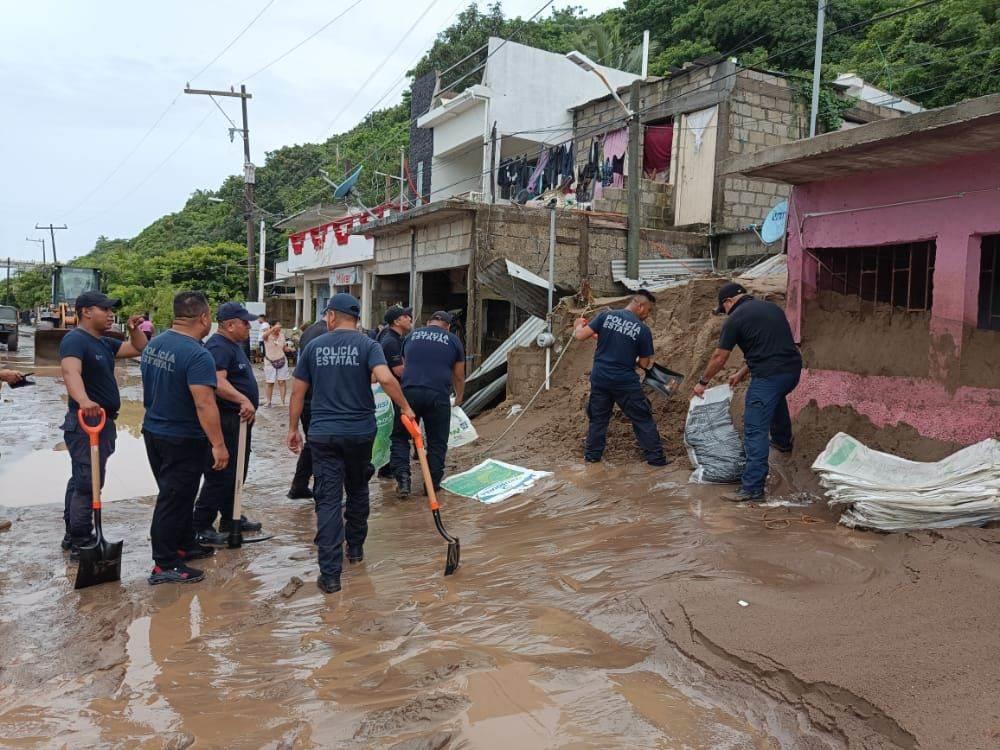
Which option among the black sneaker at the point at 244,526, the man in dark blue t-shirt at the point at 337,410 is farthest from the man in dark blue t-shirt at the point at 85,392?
the man in dark blue t-shirt at the point at 337,410

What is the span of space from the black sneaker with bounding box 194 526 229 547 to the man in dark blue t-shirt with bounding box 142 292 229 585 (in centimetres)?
65

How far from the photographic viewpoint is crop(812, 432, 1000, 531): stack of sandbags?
4.20m

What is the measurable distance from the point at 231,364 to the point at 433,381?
1.83 metres

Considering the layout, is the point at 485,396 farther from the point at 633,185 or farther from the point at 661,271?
the point at 661,271

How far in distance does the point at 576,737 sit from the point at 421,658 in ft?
3.04

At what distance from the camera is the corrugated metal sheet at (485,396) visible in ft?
35.1

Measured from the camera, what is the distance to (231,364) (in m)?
5.45

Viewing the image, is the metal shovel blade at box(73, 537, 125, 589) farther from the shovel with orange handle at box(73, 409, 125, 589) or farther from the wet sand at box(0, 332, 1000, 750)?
the wet sand at box(0, 332, 1000, 750)

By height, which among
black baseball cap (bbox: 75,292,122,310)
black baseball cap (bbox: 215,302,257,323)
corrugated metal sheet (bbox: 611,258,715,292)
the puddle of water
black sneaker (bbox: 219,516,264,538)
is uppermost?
corrugated metal sheet (bbox: 611,258,715,292)

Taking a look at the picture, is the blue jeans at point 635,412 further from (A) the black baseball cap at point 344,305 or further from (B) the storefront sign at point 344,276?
(B) the storefront sign at point 344,276

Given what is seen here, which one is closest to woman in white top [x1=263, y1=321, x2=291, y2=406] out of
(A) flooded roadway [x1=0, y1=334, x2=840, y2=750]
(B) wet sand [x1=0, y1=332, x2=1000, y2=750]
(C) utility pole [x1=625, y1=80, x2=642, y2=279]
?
(C) utility pole [x1=625, y1=80, x2=642, y2=279]

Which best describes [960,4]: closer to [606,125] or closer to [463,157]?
[606,125]

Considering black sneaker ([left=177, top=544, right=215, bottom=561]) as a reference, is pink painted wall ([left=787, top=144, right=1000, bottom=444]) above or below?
above

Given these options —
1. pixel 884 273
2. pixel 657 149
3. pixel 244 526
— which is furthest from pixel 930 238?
pixel 657 149
